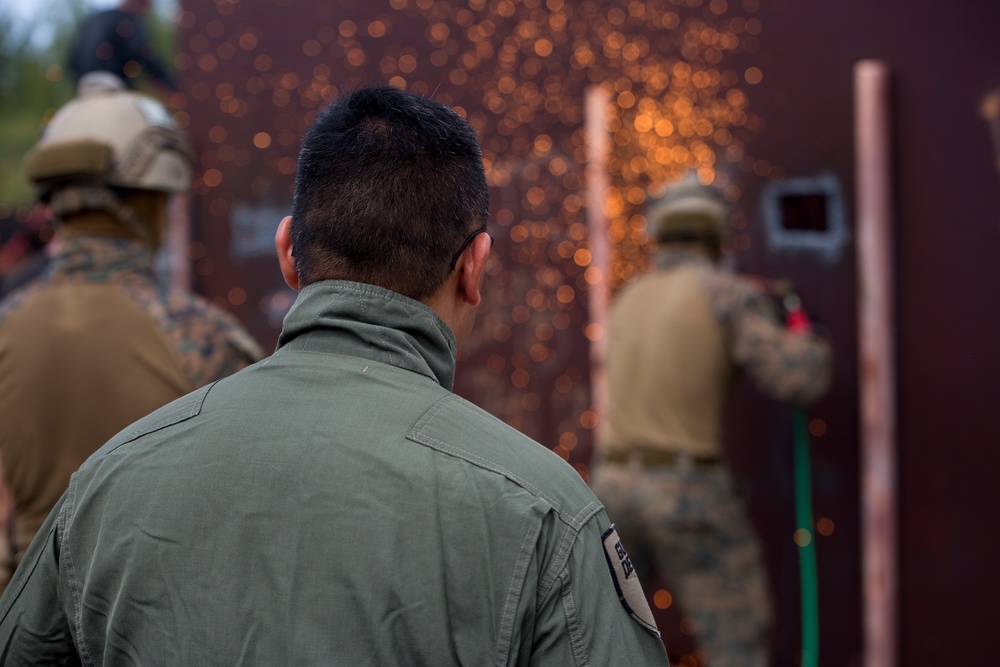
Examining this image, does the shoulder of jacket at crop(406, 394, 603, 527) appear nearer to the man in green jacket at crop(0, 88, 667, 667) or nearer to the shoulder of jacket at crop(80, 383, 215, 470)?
the man in green jacket at crop(0, 88, 667, 667)

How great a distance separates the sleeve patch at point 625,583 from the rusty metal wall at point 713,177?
8.47 feet

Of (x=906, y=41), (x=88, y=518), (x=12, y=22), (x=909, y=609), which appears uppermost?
(x=12, y=22)

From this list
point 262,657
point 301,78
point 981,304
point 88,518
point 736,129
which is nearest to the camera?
point 262,657

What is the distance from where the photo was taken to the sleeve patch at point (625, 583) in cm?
122

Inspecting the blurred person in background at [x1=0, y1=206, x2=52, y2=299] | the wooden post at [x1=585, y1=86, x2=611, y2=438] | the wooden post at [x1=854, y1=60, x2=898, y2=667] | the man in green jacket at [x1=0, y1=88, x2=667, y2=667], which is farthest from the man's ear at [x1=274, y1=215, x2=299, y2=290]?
the blurred person in background at [x1=0, y1=206, x2=52, y2=299]

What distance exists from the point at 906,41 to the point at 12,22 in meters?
18.3

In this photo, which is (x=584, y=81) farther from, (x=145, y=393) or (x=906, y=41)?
(x=145, y=393)

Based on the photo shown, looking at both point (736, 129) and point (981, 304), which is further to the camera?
point (736, 129)

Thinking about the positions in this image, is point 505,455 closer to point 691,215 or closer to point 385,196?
point 385,196

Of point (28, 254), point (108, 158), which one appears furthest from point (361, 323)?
point (28, 254)

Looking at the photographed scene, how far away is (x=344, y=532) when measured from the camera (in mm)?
1155

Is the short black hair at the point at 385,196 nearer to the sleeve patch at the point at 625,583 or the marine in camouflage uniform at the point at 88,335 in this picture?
the sleeve patch at the point at 625,583

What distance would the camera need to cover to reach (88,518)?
129 centimetres

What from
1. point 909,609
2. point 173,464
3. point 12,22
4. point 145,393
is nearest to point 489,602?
point 173,464
